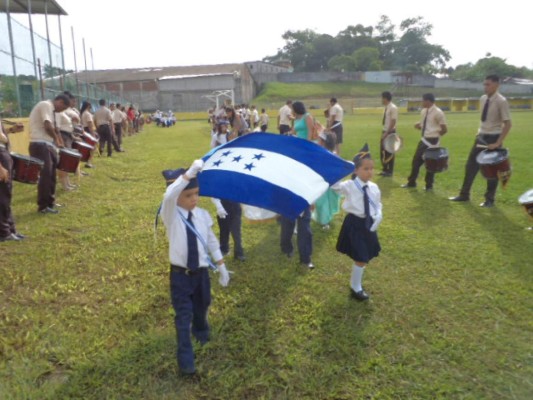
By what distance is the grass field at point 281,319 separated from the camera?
3104 millimetres

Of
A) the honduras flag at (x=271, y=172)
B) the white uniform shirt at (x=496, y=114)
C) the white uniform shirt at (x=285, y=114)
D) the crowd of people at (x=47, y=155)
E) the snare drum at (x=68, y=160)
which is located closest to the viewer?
the honduras flag at (x=271, y=172)

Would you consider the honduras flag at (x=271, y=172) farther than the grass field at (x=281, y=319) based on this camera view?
Yes

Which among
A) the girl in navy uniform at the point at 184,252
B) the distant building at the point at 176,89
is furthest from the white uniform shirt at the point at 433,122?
the distant building at the point at 176,89

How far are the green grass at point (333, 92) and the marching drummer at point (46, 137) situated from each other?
5787 centimetres

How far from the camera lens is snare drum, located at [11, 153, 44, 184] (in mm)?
6207

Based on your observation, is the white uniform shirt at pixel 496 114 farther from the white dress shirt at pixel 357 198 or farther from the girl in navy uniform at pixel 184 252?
the girl in navy uniform at pixel 184 252

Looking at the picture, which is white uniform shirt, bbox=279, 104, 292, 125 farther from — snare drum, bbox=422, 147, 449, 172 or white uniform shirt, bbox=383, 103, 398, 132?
snare drum, bbox=422, 147, 449, 172

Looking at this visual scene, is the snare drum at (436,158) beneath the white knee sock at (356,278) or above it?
above

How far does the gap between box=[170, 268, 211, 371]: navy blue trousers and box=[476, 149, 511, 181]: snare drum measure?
19.5ft

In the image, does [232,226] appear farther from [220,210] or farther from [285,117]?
[285,117]

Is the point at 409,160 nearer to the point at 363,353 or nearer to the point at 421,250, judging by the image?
the point at 421,250

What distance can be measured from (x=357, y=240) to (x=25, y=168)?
17.1ft

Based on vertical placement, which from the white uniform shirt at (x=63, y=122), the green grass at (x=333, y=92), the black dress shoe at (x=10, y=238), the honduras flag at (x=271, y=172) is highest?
the green grass at (x=333, y=92)

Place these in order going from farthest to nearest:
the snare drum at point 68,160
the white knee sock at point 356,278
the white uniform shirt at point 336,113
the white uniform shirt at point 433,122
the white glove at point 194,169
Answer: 1. the white uniform shirt at point 336,113
2. the white uniform shirt at point 433,122
3. the snare drum at point 68,160
4. the white knee sock at point 356,278
5. the white glove at point 194,169
